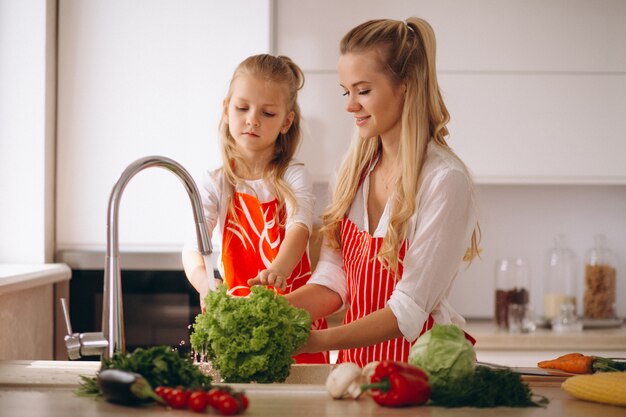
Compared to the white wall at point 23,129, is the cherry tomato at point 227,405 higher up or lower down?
lower down

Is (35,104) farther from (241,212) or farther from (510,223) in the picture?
(510,223)

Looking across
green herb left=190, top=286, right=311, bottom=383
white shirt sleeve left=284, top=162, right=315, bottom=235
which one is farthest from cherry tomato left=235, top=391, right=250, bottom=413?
white shirt sleeve left=284, top=162, right=315, bottom=235

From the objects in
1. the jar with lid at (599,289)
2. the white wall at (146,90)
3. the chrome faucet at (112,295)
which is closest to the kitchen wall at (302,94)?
the white wall at (146,90)

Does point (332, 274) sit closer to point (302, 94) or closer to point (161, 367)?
point (161, 367)

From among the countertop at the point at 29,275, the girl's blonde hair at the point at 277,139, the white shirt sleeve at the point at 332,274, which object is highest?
the girl's blonde hair at the point at 277,139

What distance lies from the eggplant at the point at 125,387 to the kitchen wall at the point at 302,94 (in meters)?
1.67

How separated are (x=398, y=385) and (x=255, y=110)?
99cm

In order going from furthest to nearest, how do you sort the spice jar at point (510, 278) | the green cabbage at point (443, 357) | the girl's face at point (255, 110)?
the spice jar at point (510, 278)
the girl's face at point (255, 110)
the green cabbage at point (443, 357)

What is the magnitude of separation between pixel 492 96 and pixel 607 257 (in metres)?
0.87

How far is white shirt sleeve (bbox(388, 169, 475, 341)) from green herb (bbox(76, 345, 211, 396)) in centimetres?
58

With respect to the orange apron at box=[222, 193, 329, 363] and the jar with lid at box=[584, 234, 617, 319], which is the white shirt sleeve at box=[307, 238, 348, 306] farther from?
the jar with lid at box=[584, 234, 617, 319]

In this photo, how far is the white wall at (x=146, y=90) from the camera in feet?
10.2

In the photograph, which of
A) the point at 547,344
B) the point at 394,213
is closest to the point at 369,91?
the point at 394,213

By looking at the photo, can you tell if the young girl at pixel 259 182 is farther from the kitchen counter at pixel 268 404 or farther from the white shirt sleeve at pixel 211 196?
the kitchen counter at pixel 268 404
